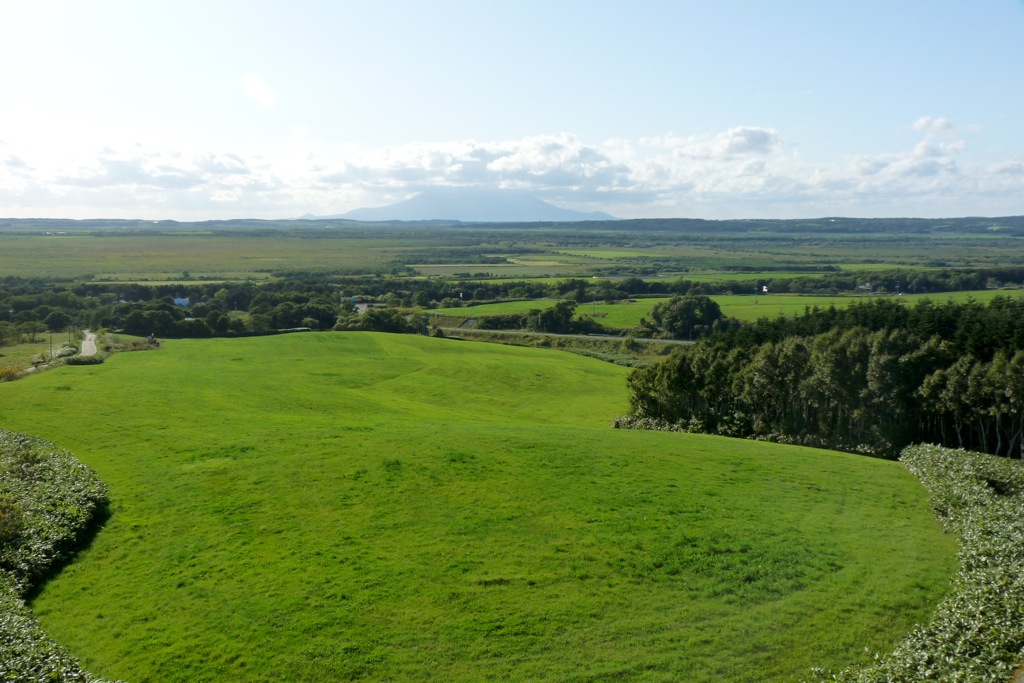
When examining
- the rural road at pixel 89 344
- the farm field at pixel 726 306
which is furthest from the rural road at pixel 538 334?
the rural road at pixel 89 344

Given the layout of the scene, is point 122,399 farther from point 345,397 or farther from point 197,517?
point 197,517

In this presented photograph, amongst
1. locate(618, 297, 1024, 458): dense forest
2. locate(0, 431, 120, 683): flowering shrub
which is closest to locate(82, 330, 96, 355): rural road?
locate(0, 431, 120, 683): flowering shrub

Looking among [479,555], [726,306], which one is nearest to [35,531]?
[479,555]

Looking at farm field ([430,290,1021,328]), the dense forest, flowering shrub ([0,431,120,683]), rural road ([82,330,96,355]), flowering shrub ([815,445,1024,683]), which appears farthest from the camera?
farm field ([430,290,1021,328])

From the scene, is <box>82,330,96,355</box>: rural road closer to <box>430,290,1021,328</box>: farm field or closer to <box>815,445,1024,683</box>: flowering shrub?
<box>430,290,1021,328</box>: farm field

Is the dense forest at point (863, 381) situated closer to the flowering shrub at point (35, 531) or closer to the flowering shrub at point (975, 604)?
the flowering shrub at point (975, 604)

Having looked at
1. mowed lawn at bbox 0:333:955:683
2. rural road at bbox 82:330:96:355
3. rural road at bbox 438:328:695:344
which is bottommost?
rural road at bbox 438:328:695:344

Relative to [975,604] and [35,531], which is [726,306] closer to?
[975,604]
